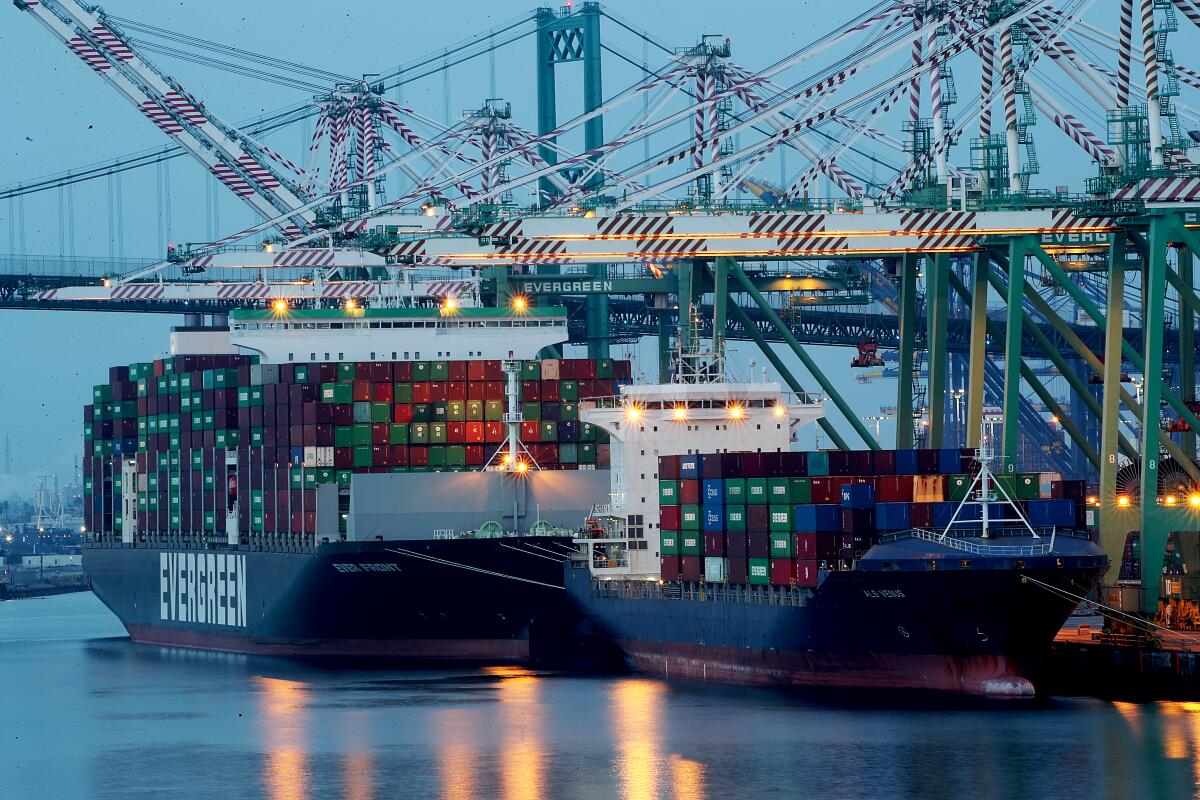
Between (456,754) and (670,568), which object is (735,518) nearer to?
→ (670,568)

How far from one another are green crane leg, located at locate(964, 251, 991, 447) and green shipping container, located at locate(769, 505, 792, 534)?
7.79 meters

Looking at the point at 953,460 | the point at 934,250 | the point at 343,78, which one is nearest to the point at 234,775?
the point at 953,460

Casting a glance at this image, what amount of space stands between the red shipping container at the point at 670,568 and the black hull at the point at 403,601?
14.1 feet

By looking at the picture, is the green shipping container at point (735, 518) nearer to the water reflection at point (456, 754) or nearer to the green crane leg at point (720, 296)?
the water reflection at point (456, 754)

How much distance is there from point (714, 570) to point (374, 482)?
13.1 m

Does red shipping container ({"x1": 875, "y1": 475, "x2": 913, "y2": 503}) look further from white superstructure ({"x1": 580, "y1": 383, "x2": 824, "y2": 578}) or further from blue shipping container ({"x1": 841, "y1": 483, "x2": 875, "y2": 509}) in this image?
white superstructure ({"x1": 580, "y1": 383, "x2": 824, "y2": 578})

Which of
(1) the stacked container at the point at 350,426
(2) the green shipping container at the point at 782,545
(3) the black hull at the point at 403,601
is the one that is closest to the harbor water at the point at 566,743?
(3) the black hull at the point at 403,601

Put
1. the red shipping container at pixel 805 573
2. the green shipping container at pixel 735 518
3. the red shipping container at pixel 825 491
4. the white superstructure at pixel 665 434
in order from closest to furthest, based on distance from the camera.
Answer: the red shipping container at pixel 805 573, the red shipping container at pixel 825 491, the green shipping container at pixel 735 518, the white superstructure at pixel 665 434

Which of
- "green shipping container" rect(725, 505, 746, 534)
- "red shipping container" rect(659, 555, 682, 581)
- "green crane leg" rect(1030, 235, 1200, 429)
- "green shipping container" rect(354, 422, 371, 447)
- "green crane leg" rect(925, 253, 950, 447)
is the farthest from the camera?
"green shipping container" rect(354, 422, 371, 447)

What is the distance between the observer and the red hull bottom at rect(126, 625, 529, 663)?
205ft

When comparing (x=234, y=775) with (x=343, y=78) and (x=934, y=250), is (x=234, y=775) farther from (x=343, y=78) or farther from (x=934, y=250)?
(x=343, y=78)

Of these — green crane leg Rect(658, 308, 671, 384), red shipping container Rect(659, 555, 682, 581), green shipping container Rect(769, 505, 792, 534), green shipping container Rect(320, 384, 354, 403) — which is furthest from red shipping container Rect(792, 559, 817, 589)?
green crane leg Rect(658, 308, 671, 384)

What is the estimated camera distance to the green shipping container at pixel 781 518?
51719mm

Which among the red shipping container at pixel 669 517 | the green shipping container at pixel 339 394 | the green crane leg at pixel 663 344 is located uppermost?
the green crane leg at pixel 663 344
